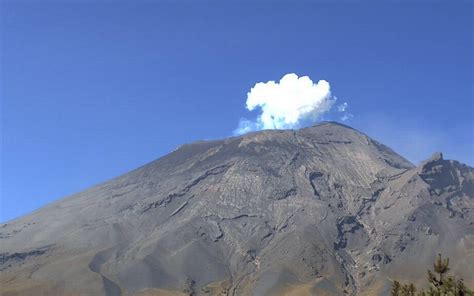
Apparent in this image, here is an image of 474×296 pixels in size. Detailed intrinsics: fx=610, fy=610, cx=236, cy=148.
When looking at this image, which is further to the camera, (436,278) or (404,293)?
(404,293)

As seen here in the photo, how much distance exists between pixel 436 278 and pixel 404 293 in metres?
3.98

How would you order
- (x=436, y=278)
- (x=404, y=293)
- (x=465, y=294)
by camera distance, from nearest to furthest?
(x=465, y=294)
(x=436, y=278)
(x=404, y=293)

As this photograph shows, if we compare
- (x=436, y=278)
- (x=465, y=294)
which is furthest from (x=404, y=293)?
(x=465, y=294)

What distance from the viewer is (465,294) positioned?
1417 inches

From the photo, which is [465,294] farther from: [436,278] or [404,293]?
[404,293]

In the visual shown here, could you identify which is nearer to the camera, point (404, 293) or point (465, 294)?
point (465, 294)

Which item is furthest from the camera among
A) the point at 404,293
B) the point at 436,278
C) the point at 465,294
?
the point at 404,293

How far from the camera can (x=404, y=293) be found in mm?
42594

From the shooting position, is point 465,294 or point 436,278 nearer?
point 465,294

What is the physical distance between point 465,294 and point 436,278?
10.8 feet

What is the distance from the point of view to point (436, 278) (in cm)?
3922

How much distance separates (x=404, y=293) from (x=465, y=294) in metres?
7.00
